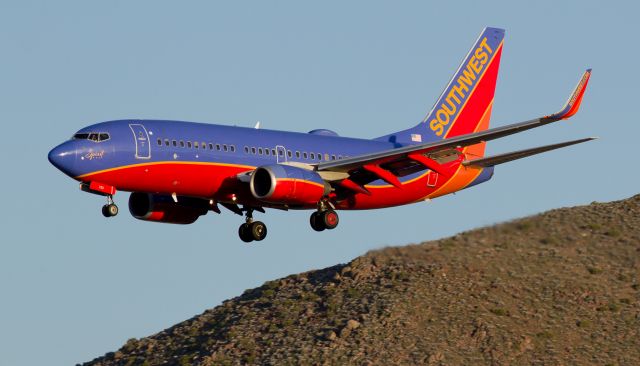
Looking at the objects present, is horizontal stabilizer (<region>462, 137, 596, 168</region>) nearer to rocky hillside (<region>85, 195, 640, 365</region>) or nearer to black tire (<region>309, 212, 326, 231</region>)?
rocky hillside (<region>85, 195, 640, 365</region>)

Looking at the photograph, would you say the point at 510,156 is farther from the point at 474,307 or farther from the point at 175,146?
the point at 175,146

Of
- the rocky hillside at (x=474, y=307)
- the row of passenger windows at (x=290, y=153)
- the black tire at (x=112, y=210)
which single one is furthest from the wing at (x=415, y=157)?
the black tire at (x=112, y=210)

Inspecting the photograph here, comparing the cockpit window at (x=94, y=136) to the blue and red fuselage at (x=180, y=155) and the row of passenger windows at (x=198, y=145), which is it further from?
the row of passenger windows at (x=198, y=145)

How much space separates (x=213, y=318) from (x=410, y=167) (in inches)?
638

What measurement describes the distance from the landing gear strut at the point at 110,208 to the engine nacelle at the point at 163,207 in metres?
6.90

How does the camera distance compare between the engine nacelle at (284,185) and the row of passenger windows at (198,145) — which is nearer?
the row of passenger windows at (198,145)

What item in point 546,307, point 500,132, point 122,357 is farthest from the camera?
point 122,357

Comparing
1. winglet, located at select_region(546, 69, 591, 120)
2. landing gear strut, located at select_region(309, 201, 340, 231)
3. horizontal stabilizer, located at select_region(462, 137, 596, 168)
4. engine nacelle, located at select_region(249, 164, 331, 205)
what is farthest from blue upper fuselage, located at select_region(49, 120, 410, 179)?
winglet, located at select_region(546, 69, 591, 120)

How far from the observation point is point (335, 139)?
83562 mm

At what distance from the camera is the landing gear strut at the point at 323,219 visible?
80.1 m

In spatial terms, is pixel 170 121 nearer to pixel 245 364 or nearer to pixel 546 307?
pixel 245 364

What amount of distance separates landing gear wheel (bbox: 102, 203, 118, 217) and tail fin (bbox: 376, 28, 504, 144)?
61.2ft

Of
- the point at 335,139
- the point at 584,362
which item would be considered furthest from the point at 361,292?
the point at 584,362

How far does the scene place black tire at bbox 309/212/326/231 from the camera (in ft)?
263
